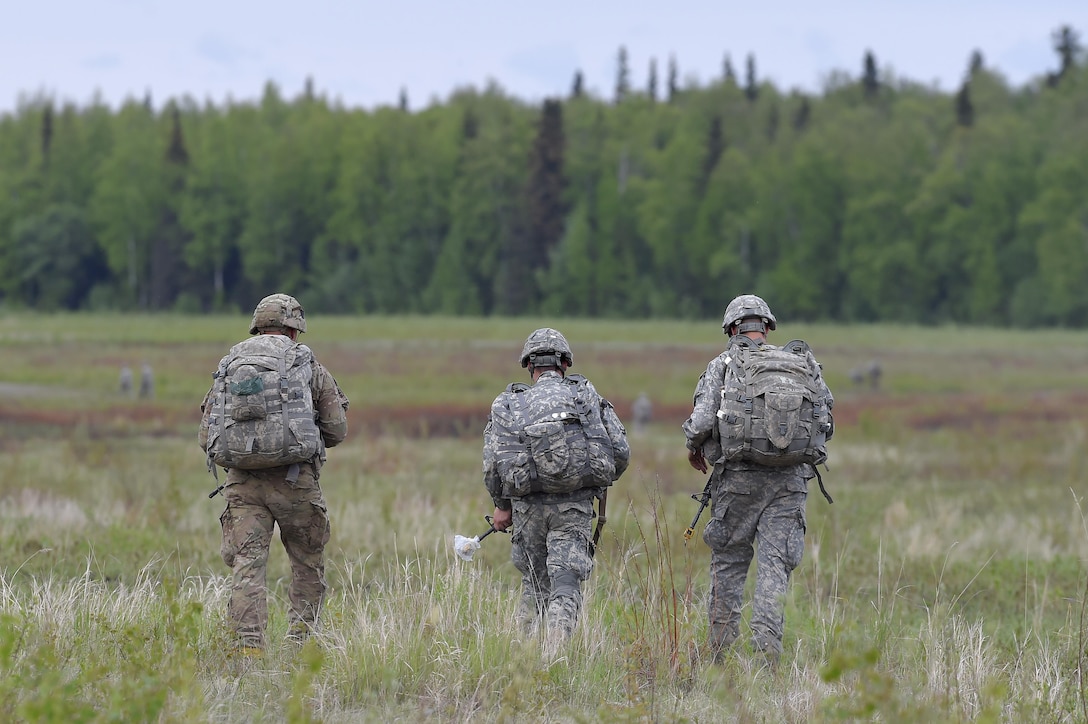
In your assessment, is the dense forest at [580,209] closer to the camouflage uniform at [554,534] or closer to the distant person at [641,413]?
the distant person at [641,413]

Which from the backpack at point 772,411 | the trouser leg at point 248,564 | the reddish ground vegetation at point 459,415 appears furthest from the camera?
the reddish ground vegetation at point 459,415

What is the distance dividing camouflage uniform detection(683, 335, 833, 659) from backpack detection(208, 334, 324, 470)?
2050 mm

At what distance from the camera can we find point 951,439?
24.6m

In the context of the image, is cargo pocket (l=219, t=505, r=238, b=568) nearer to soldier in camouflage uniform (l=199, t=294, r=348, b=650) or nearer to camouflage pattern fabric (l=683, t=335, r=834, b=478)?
soldier in camouflage uniform (l=199, t=294, r=348, b=650)

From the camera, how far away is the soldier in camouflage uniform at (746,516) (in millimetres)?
7012

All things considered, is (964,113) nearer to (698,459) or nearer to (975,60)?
(975,60)

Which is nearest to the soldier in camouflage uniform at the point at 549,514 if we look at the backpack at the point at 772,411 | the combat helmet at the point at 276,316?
the backpack at the point at 772,411

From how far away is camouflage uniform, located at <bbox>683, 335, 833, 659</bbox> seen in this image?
23.0 feet

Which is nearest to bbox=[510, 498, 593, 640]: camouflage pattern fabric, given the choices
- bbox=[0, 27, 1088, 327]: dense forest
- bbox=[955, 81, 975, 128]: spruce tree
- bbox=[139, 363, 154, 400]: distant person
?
bbox=[139, 363, 154, 400]: distant person

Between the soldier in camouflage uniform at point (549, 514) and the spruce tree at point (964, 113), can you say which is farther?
the spruce tree at point (964, 113)

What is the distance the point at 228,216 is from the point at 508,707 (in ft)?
283

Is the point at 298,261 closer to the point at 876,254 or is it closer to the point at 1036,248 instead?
the point at 876,254

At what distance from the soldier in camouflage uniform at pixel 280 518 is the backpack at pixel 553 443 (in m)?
0.91

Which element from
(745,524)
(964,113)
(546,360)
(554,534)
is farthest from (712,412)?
(964,113)
